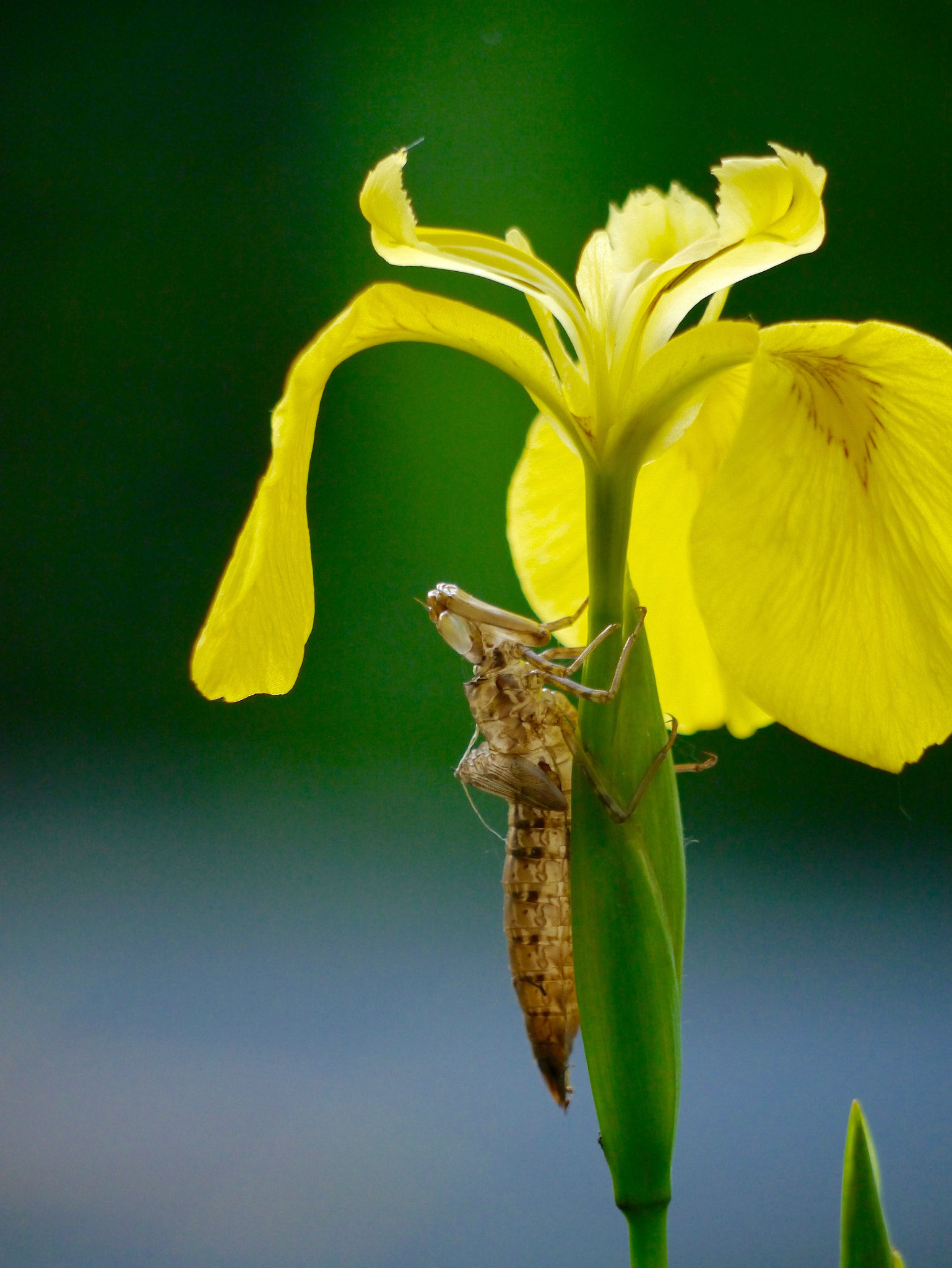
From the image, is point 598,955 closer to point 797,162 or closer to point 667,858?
point 667,858

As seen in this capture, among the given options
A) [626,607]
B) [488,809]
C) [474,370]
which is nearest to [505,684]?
[626,607]

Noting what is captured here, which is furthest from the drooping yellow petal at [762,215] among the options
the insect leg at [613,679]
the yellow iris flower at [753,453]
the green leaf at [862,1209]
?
the green leaf at [862,1209]

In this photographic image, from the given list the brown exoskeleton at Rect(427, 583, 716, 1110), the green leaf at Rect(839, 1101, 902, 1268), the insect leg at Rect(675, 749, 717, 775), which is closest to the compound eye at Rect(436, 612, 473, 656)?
the brown exoskeleton at Rect(427, 583, 716, 1110)

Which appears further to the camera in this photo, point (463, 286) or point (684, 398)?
point (463, 286)

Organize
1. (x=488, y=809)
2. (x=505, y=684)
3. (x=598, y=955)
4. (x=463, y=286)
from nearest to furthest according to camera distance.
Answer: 1. (x=598, y=955)
2. (x=505, y=684)
3. (x=488, y=809)
4. (x=463, y=286)

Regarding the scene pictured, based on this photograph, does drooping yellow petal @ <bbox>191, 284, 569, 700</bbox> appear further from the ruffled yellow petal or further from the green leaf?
the green leaf

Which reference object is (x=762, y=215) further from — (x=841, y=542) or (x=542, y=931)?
(x=542, y=931)

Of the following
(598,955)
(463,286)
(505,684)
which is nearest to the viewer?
(598,955)
